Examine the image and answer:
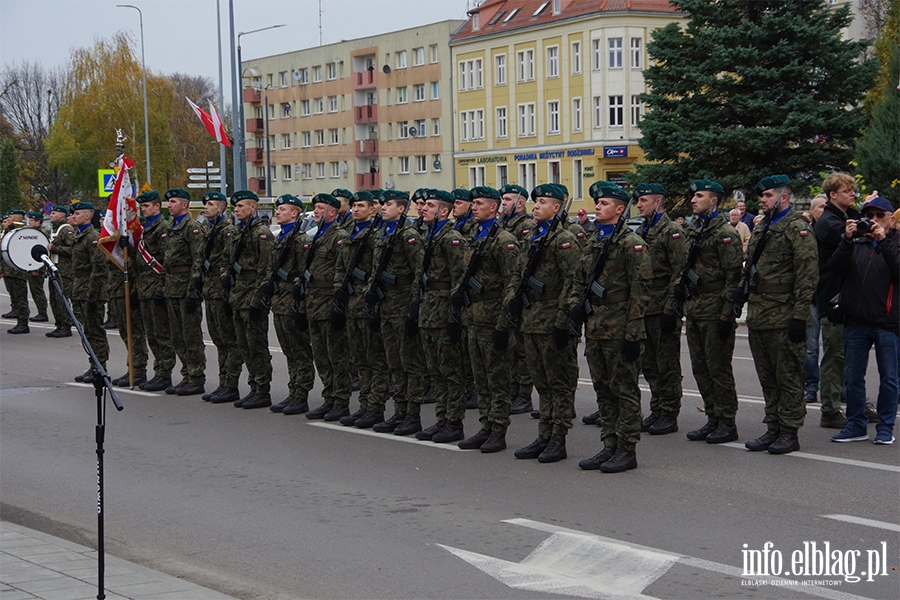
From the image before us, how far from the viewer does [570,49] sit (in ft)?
206

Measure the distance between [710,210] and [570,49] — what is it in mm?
54441

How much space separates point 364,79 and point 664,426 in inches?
2872

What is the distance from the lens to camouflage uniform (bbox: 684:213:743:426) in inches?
388

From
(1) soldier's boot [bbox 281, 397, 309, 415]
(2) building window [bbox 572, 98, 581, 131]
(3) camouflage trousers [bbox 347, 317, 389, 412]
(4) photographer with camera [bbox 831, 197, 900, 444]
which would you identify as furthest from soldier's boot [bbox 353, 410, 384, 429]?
(2) building window [bbox 572, 98, 581, 131]

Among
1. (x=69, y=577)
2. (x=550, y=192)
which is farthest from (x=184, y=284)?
(x=69, y=577)

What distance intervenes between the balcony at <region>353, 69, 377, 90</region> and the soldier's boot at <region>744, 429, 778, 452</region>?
7290 centimetres

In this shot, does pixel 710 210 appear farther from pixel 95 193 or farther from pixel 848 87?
pixel 95 193

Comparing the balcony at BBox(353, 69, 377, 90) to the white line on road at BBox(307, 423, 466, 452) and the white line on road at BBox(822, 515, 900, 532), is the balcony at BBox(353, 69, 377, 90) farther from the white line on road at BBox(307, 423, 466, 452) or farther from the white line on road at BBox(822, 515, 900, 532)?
the white line on road at BBox(822, 515, 900, 532)

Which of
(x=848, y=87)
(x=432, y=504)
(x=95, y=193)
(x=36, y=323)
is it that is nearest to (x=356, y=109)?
(x=95, y=193)

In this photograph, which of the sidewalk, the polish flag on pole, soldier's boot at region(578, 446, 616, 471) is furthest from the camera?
the polish flag on pole

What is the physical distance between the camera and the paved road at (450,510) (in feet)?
21.1

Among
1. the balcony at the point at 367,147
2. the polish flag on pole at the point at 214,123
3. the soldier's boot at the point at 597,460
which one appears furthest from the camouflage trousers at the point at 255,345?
the balcony at the point at 367,147

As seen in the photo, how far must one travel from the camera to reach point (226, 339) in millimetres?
13016

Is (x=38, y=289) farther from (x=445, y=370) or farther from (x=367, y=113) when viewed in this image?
(x=367, y=113)
